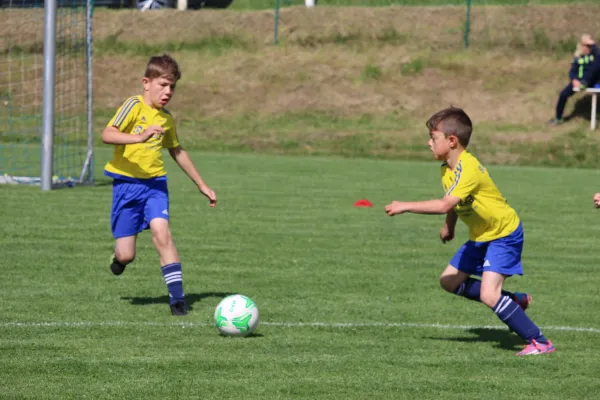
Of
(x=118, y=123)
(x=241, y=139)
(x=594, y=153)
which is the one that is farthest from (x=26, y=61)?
(x=118, y=123)

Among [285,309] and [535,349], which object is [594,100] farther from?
[535,349]

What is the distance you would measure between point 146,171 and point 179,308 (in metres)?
1.10

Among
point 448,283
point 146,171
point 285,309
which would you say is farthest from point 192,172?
point 448,283

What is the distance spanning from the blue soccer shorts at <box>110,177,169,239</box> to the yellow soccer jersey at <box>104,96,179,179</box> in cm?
8

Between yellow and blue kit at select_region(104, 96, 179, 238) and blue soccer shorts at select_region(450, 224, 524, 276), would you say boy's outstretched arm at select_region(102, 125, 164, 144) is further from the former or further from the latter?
blue soccer shorts at select_region(450, 224, 524, 276)

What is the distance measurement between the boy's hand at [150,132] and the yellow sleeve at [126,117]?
18.2 inches

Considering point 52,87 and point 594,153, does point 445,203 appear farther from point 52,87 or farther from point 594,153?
point 594,153

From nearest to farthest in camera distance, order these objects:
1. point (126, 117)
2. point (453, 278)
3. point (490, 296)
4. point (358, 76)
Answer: point (490, 296) < point (453, 278) < point (126, 117) < point (358, 76)

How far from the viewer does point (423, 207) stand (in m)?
6.16

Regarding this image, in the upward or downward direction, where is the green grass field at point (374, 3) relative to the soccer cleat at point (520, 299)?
upward

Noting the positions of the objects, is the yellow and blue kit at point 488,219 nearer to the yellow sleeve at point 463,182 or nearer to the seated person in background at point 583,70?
the yellow sleeve at point 463,182

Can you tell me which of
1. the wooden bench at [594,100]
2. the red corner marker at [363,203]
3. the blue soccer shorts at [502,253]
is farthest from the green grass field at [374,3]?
the blue soccer shorts at [502,253]

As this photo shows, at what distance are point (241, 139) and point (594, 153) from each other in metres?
8.38

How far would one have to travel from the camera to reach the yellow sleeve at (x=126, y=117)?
25.4 ft
